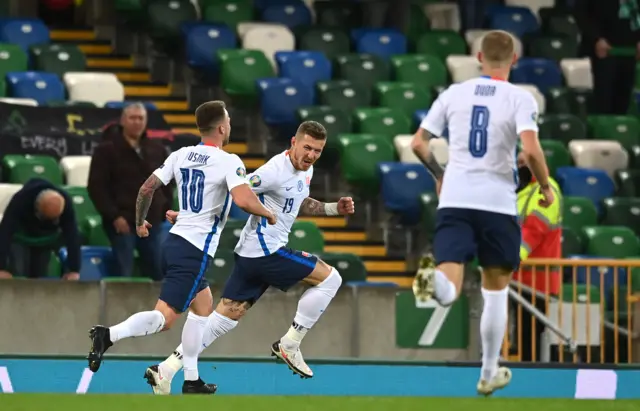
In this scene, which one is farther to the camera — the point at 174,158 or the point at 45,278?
the point at 45,278

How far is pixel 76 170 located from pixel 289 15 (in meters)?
4.65

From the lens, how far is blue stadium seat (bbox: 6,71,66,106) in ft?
49.5

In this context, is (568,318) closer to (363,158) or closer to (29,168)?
(363,158)

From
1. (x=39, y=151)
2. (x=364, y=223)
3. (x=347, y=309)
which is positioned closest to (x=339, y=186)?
(x=364, y=223)

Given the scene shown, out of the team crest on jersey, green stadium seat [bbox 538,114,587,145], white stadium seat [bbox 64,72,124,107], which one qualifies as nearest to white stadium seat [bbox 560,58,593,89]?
green stadium seat [bbox 538,114,587,145]

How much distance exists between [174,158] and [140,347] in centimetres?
264

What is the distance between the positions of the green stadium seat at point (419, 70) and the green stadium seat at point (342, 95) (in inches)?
22.6

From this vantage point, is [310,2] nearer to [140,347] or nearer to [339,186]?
[339,186]

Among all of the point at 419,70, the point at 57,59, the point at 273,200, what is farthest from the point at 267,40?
the point at 273,200

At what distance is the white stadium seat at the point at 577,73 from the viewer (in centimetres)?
1778

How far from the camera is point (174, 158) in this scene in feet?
31.3

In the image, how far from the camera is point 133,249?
12.7m

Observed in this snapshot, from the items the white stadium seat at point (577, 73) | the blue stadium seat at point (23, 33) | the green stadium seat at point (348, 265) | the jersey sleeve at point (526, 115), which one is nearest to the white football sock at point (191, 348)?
the jersey sleeve at point (526, 115)

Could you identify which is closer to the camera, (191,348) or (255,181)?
(191,348)
